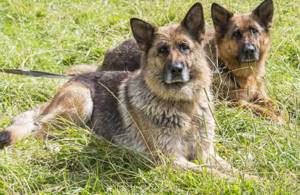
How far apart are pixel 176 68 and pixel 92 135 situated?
38.9 inches

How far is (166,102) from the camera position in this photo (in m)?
5.64

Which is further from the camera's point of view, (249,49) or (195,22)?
(249,49)

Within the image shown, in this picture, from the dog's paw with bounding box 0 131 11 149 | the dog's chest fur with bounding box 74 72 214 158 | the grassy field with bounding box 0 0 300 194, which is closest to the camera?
the grassy field with bounding box 0 0 300 194

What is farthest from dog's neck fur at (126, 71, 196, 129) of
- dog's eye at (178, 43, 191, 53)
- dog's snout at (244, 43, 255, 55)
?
dog's snout at (244, 43, 255, 55)

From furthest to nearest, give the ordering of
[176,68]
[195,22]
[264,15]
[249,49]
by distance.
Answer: [264,15]
[249,49]
[195,22]
[176,68]

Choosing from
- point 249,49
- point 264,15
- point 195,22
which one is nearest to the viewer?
point 195,22

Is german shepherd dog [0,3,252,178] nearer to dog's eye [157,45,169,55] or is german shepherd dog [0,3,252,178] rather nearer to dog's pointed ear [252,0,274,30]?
dog's eye [157,45,169,55]

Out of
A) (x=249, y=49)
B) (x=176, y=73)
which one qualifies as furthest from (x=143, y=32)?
(x=249, y=49)

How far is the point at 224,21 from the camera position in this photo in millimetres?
7117

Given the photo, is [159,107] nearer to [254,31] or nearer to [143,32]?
[143,32]

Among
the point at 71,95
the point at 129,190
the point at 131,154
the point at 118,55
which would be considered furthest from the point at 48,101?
the point at 129,190

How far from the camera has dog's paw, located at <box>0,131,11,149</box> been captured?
223 inches

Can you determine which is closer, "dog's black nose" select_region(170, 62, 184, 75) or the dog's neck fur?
"dog's black nose" select_region(170, 62, 184, 75)

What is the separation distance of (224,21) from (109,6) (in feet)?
8.60
